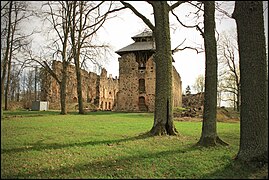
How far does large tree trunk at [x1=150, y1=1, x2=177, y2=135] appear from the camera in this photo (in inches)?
352

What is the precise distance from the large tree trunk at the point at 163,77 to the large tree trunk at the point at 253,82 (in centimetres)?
406

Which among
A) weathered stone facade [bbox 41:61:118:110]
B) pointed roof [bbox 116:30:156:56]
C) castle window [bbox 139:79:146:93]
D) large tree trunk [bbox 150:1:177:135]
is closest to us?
large tree trunk [bbox 150:1:177:135]

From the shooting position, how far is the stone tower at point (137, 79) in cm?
3481

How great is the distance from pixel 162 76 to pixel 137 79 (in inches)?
1045

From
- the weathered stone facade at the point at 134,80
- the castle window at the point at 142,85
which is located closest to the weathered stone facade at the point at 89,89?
the weathered stone facade at the point at 134,80

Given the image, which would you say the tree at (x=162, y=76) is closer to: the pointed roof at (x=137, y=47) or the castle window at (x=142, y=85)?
the pointed roof at (x=137, y=47)

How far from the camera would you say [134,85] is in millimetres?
35469

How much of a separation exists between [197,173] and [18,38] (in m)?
18.3

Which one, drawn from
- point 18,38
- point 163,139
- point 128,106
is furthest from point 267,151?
point 128,106

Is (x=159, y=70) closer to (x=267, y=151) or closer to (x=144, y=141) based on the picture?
(x=144, y=141)

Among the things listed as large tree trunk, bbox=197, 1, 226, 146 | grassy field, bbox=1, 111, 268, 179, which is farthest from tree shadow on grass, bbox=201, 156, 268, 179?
large tree trunk, bbox=197, 1, 226, 146

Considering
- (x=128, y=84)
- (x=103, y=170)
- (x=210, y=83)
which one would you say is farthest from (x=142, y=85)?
(x=103, y=170)

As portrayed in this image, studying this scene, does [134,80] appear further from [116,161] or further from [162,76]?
[116,161]

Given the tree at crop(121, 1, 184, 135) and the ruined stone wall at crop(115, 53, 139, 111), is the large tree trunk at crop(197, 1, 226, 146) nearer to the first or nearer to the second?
the tree at crop(121, 1, 184, 135)
